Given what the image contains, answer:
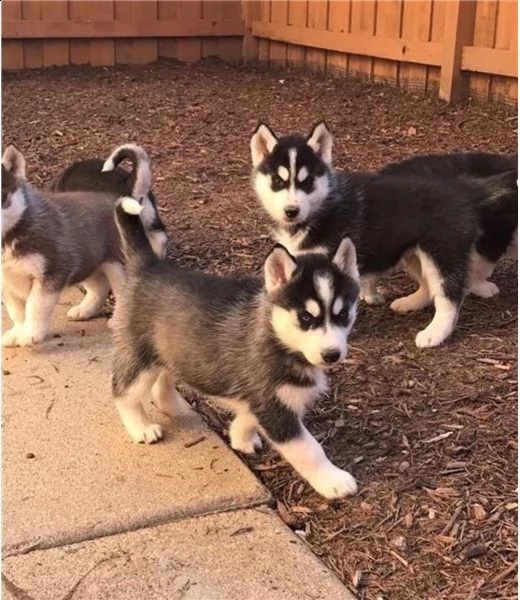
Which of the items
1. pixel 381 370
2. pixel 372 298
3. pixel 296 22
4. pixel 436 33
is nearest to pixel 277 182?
pixel 372 298

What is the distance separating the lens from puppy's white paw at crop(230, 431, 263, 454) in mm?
4387

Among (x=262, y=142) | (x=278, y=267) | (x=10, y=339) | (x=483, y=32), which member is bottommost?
(x=10, y=339)

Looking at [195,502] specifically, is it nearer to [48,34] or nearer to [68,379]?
[68,379]

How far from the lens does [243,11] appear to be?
14586mm

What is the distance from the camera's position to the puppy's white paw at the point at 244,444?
4387mm

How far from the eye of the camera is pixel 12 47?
45.7ft

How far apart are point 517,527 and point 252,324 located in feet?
4.42

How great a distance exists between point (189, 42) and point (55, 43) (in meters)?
2.03

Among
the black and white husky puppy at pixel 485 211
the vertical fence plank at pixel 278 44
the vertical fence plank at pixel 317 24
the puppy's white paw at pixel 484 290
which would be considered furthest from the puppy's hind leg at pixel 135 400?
the vertical fence plank at pixel 278 44

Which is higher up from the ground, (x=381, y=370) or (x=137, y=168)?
(x=137, y=168)

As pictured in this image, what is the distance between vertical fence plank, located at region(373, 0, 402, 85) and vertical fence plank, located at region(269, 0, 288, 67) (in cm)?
227

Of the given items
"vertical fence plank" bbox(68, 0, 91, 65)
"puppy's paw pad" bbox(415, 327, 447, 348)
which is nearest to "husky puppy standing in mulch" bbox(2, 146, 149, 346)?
"puppy's paw pad" bbox(415, 327, 447, 348)

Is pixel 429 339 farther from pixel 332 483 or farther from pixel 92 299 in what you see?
pixel 92 299

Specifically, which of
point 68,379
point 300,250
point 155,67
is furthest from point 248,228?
point 155,67
